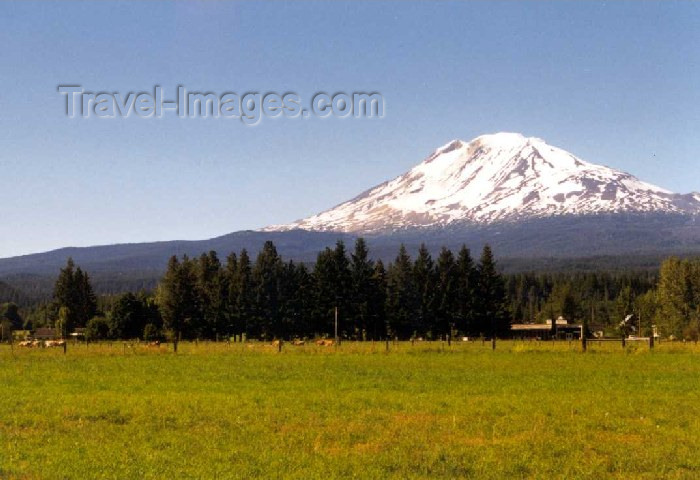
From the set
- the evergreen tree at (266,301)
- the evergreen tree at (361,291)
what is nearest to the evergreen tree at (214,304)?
the evergreen tree at (266,301)

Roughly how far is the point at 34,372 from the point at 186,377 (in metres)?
7.34

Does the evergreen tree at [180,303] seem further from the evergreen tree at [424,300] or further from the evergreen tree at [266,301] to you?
the evergreen tree at [424,300]

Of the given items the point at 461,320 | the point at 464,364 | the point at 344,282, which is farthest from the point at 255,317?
the point at 464,364

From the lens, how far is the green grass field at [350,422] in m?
14.4

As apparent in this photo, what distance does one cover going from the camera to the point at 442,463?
1460 centimetres

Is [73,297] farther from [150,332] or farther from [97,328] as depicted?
[150,332]

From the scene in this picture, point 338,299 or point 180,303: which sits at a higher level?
point 338,299

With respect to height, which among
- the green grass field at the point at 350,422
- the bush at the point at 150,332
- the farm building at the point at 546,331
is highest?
the green grass field at the point at 350,422

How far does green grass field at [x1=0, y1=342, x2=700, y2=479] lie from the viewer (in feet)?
47.2

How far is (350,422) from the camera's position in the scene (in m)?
18.9

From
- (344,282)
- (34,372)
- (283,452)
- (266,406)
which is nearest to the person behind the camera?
(283,452)

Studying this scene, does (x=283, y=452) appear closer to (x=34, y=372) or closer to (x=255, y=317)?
(x=34, y=372)

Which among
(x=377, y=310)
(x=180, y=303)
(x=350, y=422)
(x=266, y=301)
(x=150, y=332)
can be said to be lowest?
(x=150, y=332)

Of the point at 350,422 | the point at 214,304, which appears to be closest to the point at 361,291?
the point at 214,304
